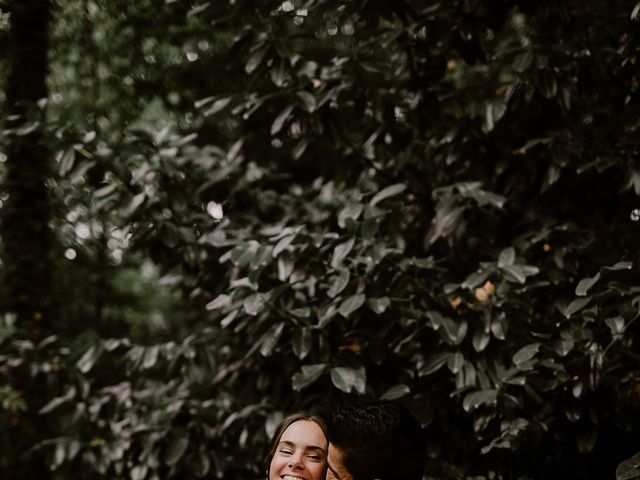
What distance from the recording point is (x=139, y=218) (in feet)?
11.6

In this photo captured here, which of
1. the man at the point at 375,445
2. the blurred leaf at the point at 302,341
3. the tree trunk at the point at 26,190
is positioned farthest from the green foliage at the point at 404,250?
the man at the point at 375,445

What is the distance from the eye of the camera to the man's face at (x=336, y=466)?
79.4 inches

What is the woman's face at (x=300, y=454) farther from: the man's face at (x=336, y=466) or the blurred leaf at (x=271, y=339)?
the blurred leaf at (x=271, y=339)

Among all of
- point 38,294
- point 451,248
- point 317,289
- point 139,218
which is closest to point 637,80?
point 451,248

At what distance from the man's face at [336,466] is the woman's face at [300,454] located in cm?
6

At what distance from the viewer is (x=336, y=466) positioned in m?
2.04

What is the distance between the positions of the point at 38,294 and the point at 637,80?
12.0 ft

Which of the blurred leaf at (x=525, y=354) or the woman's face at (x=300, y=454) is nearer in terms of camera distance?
the woman's face at (x=300, y=454)

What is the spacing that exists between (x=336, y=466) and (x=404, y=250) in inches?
64.6

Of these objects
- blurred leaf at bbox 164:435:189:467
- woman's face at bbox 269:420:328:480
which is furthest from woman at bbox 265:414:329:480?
blurred leaf at bbox 164:435:189:467

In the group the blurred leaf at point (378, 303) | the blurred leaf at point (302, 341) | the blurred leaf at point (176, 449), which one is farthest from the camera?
the blurred leaf at point (176, 449)

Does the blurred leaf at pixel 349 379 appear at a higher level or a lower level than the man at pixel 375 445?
higher

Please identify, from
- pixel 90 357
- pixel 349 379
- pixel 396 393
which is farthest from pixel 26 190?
pixel 396 393

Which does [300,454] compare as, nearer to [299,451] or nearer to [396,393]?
[299,451]
